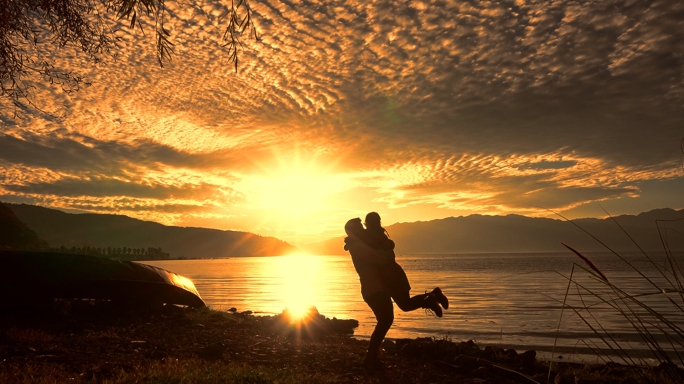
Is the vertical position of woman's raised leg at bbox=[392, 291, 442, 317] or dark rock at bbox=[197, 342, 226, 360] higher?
woman's raised leg at bbox=[392, 291, 442, 317]

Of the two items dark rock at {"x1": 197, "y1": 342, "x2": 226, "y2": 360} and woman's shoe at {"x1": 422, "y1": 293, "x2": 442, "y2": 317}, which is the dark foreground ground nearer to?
dark rock at {"x1": 197, "y1": 342, "x2": 226, "y2": 360}

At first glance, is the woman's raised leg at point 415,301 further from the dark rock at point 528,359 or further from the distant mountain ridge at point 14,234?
the distant mountain ridge at point 14,234

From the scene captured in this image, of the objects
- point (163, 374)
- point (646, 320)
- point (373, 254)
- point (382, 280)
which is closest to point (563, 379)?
point (646, 320)

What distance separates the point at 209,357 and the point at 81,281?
254 inches

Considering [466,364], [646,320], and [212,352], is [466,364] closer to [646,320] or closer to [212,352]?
[646,320]

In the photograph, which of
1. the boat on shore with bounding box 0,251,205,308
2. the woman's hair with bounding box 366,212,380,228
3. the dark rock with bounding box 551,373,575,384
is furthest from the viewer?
the boat on shore with bounding box 0,251,205,308

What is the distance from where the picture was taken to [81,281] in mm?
13797

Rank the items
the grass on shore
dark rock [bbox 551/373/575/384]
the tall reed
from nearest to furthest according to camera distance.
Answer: the tall reed < the grass on shore < dark rock [bbox 551/373/575/384]

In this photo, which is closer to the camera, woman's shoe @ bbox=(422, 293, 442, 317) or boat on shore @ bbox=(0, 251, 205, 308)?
woman's shoe @ bbox=(422, 293, 442, 317)

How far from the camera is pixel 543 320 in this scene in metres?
20.7

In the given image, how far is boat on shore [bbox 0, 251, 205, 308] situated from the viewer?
1235cm

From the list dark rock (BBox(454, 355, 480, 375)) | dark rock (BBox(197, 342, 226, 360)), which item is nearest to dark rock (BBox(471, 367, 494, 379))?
dark rock (BBox(454, 355, 480, 375))

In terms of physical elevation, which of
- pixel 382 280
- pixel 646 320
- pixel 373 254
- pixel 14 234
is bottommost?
pixel 646 320

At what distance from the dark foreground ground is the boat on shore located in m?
0.68
